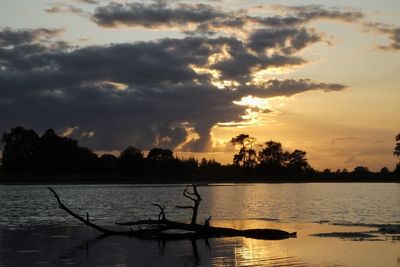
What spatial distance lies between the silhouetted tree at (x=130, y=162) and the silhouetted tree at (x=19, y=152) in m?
22.2

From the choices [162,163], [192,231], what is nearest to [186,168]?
[162,163]

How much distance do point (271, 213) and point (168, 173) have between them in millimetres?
108373

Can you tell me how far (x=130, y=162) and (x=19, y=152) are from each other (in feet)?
96.3

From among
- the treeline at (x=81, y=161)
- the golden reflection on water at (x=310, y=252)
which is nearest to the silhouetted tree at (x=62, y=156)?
the treeline at (x=81, y=161)

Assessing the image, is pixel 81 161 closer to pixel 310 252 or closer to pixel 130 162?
pixel 130 162

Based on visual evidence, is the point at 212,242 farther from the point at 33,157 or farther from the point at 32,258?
the point at 33,157

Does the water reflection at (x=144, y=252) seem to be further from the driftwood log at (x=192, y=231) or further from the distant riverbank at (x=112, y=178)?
the distant riverbank at (x=112, y=178)

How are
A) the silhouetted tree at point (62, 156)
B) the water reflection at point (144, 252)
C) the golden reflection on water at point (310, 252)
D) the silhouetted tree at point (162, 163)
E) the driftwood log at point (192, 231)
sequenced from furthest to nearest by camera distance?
Result: 1. the silhouetted tree at point (162, 163)
2. the silhouetted tree at point (62, 156)
3. the driftwood log at point (192, 231)
4. the water reflection at point (144, 252)
5. the golden reflection on water at point (310, 252)

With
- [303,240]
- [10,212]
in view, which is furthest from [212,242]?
[10,212]

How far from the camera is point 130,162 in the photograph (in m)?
155

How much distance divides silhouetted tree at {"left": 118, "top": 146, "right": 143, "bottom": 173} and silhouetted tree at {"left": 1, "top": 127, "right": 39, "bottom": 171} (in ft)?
73.0

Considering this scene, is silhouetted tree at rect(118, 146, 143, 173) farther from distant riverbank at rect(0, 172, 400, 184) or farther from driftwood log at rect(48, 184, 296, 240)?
driftwood log at rect(48, 184, 296, 240)

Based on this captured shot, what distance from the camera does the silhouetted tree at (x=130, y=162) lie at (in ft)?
506

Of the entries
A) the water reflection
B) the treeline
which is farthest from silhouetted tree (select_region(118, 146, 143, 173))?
the water reflection
